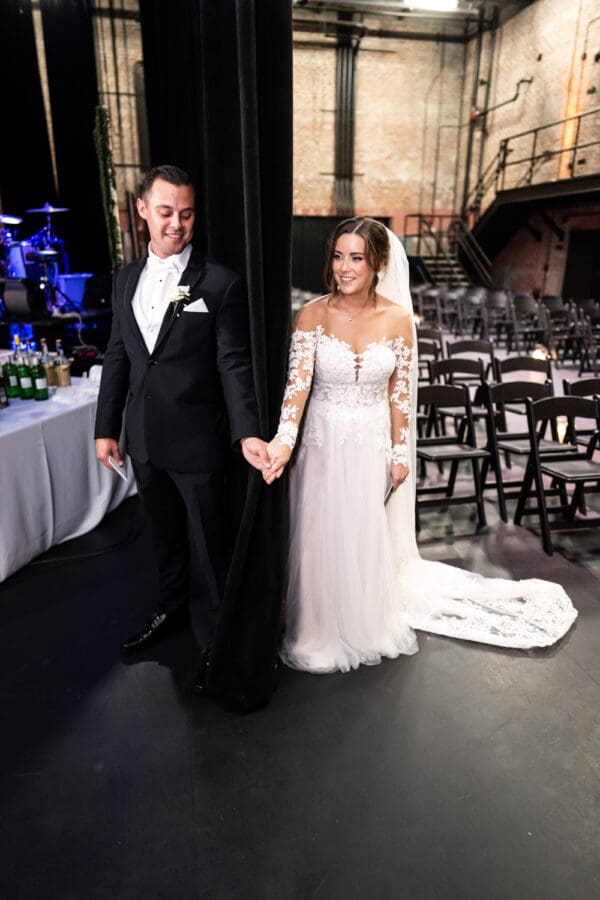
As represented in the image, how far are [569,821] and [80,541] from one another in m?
2.86

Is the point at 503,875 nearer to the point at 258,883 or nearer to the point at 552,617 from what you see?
the point at 258,883

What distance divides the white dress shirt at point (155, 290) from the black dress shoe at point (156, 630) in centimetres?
123

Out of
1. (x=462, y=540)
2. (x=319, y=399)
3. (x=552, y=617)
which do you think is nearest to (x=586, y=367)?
(x=462, y=540)

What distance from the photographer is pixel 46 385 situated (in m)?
3.55

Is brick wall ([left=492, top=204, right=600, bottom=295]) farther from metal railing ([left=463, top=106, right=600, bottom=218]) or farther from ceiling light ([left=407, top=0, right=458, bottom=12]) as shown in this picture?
ceiling light ([left=407, top=0, right=458, bottom=12])

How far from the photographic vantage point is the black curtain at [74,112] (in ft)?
30.6

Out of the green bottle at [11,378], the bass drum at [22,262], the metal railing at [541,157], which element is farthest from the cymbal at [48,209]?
the metal railing at [541,157]

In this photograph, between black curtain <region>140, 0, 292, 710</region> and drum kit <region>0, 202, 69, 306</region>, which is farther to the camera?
drum kit <region>0, 202, 69, 306</region>

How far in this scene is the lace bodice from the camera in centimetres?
221

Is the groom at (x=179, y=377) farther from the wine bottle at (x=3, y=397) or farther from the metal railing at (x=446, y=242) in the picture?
the metal railing at (x=446, y=242)

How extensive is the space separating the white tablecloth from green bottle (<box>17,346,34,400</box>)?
5 cm

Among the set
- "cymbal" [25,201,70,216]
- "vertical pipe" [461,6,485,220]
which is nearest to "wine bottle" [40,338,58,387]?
"cymbal" [25,201,70,216]

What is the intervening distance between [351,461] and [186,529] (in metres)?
0.77

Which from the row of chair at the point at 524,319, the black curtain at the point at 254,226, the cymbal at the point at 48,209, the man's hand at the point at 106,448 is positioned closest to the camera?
the black curtain at the point at 254,226
